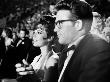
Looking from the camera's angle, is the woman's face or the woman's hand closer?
the woman's hand

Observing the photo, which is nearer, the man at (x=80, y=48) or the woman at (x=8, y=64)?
the man at (x=80, y=48)

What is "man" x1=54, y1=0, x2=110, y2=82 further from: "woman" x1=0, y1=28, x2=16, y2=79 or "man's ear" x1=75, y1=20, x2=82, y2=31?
"woman" x1=0, y1=28, x2=16, y2=79

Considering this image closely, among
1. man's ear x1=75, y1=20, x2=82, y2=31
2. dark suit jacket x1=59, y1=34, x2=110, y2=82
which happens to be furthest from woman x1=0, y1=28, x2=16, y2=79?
dark suit jacket x1=59, y1=34, x2=110, y2=82

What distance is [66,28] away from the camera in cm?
226

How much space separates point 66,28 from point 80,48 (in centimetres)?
32

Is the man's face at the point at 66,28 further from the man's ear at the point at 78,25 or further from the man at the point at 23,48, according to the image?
the man at the point at 23,48

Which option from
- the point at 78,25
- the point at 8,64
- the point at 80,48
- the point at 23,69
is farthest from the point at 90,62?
the point at 8,64

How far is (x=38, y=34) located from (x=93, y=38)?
1.60 m


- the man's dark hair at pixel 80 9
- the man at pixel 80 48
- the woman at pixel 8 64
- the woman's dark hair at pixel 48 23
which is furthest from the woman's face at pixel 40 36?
the woman at pixel 8 64

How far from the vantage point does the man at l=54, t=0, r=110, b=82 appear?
1.84m

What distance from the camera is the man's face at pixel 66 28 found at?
7.36 ft

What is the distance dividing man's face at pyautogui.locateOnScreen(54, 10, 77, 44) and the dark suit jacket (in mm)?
217

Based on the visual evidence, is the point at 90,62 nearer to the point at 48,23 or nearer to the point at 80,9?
the point at 80,9

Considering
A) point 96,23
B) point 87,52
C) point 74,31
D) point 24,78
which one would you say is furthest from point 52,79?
point 96,23
